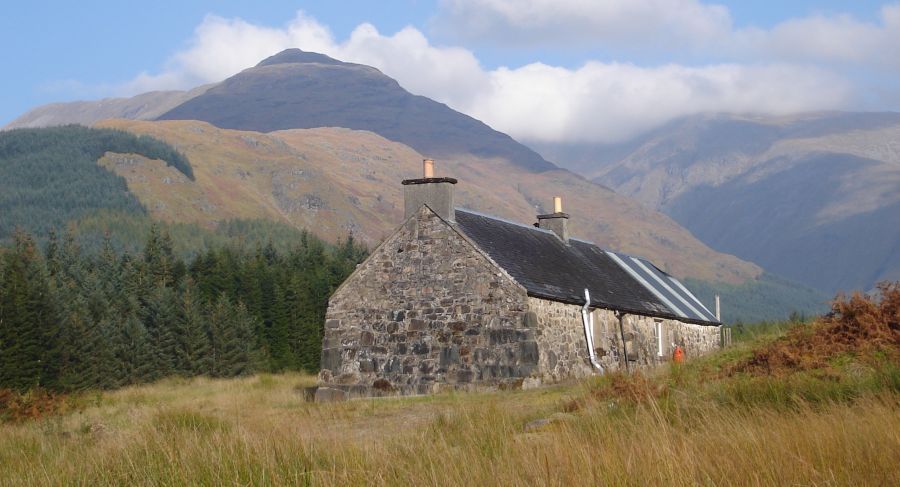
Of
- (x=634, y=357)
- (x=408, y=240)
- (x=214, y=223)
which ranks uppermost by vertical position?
(x=214, y=223)

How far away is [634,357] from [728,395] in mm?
17356

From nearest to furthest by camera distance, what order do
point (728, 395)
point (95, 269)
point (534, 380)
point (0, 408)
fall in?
point (728, 395)
point (0, 408)
point (534, 380)
point (95, 269)

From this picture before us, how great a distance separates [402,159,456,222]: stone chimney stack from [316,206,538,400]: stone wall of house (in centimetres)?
26

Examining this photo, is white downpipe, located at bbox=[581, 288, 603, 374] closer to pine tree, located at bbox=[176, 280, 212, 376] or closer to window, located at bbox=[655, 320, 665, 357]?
window, located at bbox=[655, 320, 665, 357]

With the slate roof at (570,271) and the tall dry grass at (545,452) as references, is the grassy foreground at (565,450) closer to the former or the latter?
the tall dry grass at (545,452)

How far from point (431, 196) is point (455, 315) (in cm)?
338

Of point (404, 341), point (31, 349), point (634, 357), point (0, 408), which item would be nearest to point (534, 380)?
point (404, 341)

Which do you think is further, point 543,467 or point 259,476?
point 259,476

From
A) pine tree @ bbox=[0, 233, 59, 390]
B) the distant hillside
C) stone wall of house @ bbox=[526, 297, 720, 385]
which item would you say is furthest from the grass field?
the distant hillside

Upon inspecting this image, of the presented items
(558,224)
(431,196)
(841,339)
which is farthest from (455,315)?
(841,339)

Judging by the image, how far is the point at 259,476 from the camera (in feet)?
28.6

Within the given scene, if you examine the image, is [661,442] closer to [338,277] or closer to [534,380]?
[534,380]

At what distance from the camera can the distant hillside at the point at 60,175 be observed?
5688 inches

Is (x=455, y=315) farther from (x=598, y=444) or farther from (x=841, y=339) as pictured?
(x=598, y=444)
